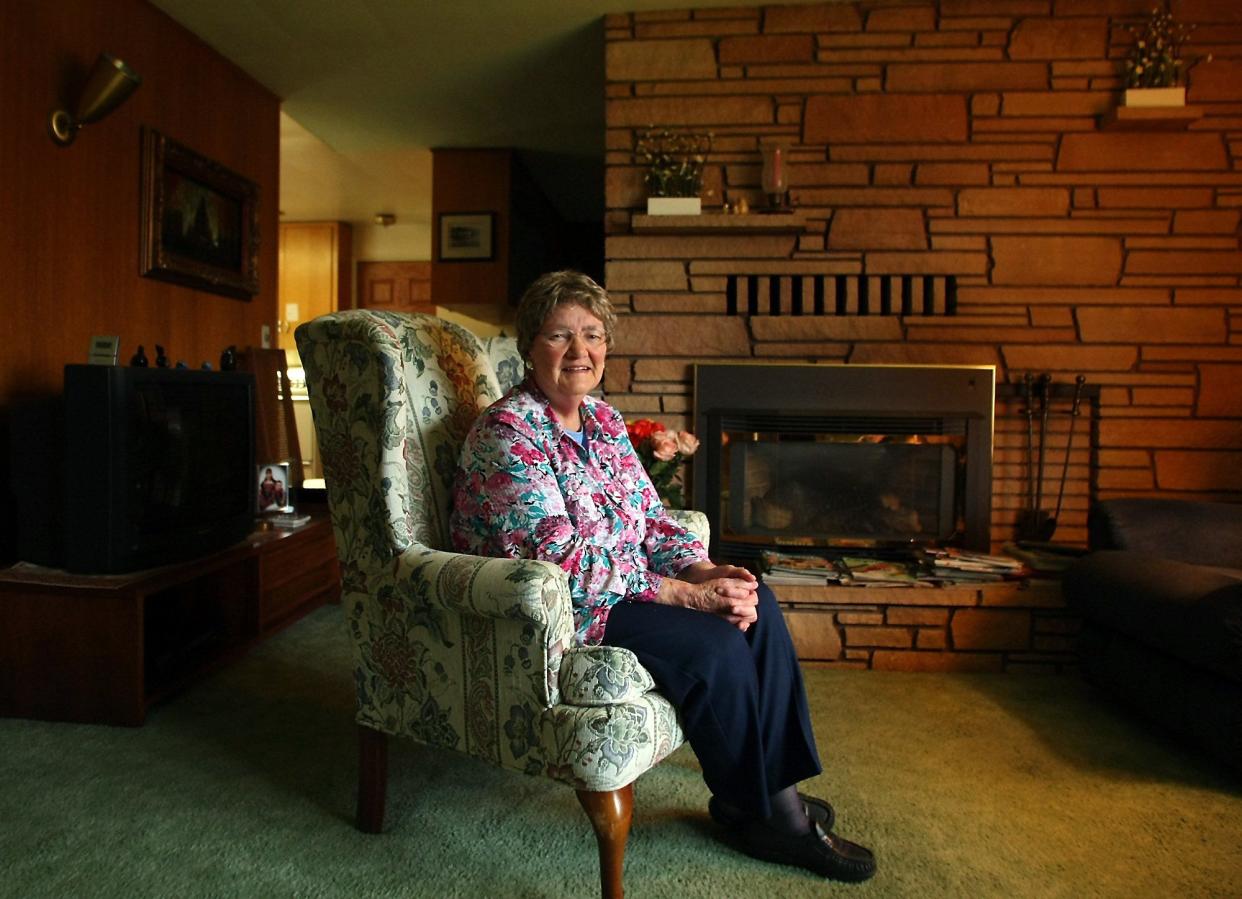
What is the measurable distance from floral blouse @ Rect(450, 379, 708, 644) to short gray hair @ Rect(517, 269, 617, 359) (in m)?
0.10

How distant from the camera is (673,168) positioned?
3.17 metres

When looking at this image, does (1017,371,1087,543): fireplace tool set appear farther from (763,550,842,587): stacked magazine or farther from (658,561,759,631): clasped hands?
(658,561,759,631): clasped hands

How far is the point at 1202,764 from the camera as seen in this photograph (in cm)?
199

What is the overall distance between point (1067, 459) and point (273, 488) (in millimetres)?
2998

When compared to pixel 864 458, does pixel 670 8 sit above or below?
above

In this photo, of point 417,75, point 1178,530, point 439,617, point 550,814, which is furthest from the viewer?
point 417,75

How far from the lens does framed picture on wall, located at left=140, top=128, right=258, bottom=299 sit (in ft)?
10.6

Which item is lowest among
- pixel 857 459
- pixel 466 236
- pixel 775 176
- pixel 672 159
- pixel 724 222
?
pixel 857 459

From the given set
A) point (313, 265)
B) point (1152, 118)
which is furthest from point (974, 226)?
point (313, 265)

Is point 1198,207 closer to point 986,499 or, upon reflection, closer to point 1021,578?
point 986,499

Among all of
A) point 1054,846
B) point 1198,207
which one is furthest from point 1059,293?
point 1054,846

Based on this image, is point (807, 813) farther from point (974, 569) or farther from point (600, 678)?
point (974, 569)

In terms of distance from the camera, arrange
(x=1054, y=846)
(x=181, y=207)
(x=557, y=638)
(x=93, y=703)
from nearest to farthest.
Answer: (x=557, y=638)
(x=1054, y=846)
(x=93, y=703)
(x=181, y=207)

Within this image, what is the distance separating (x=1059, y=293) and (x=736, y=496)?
1428 mm
